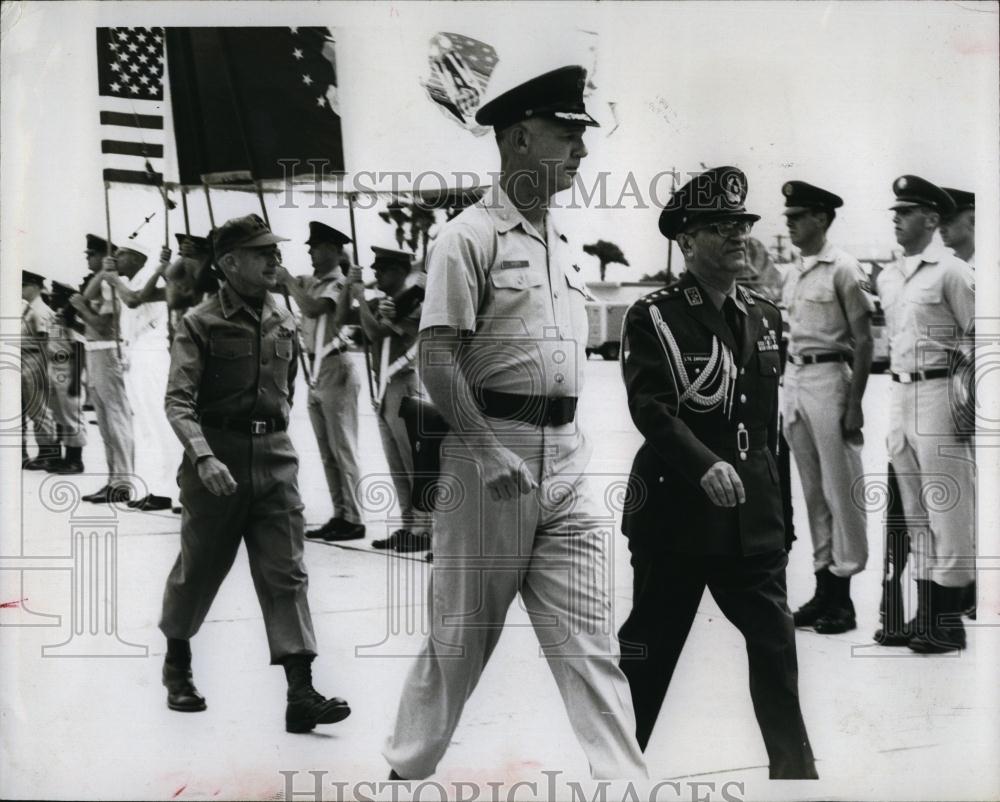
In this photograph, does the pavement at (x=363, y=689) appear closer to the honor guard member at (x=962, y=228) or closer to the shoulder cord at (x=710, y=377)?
the shoulder cord at (x=710, y=377)

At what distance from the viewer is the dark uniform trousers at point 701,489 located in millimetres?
4695

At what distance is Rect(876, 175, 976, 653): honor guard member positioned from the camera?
5043 millimetres

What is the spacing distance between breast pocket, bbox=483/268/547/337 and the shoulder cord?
1.69 feet

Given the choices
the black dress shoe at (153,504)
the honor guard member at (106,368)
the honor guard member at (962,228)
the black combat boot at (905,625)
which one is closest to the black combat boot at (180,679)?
the black dress shoe at (153,504)

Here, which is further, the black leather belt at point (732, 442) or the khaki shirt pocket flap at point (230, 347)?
the khaki shirt pocket flap at point (230, 347)

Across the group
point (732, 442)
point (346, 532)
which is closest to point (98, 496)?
point (346, 532)

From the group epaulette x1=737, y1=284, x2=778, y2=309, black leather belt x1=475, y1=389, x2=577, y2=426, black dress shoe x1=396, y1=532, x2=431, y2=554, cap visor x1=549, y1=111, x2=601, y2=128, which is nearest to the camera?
black leather belt x1=475, y1=389, x2=577, y2=426

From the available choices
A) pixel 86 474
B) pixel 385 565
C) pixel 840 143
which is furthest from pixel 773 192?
pixel 86 474

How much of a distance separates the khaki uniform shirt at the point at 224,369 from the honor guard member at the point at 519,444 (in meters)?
0.60

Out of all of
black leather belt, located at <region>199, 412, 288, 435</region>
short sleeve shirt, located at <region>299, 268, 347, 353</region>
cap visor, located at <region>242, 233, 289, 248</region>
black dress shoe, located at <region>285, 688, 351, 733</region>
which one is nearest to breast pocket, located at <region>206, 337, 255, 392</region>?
black leather belt, located at <region>199, 412, 288, 435</region>

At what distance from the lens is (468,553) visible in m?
4.67

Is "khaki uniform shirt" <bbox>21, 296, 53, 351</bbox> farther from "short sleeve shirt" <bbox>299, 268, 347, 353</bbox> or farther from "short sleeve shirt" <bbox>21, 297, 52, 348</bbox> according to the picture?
"short sleeve shirt" <bbox>299, 268, 347, 353</bbox>

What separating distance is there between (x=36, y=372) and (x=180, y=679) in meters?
1.32

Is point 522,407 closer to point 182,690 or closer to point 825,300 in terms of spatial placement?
point 825,300
